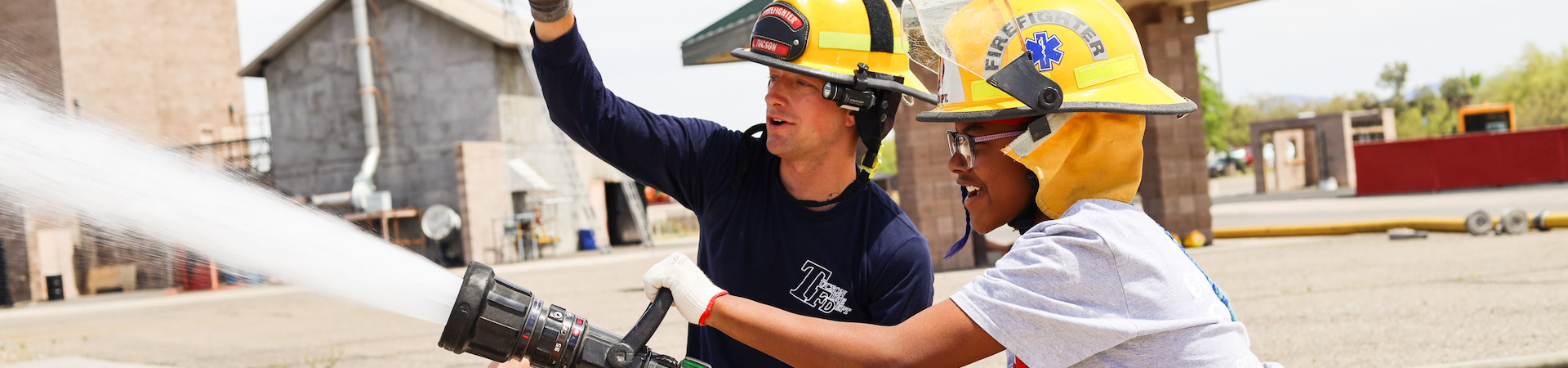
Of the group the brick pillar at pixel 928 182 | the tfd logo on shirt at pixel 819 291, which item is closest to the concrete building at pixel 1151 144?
the brick pillar at pixel 928 182

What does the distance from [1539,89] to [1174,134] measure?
57.9 meters

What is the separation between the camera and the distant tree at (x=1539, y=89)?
59.7 metres

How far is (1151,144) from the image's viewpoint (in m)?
15.7

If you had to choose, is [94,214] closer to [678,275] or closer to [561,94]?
[561,94]

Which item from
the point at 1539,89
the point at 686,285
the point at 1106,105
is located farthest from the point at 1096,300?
the point at 1539,89

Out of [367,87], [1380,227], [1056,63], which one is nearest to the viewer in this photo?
[1056,63]

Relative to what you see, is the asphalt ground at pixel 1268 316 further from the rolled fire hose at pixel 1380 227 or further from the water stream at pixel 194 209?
the water stream at pixel 194 209

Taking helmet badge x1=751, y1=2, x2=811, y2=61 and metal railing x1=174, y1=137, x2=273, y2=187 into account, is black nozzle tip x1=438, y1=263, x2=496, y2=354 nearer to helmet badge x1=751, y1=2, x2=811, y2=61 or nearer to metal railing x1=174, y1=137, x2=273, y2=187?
helmet badge x1=751, y1=2, x2=811, y2=61

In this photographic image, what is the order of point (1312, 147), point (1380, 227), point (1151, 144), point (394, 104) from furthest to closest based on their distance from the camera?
1. point (1312, 147)
2. point (394, 104)
3. point (1380, 227)
4. point (1151, 144)

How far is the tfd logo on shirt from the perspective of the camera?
282 centimetres

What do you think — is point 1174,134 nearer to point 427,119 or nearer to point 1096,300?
point 1096,300

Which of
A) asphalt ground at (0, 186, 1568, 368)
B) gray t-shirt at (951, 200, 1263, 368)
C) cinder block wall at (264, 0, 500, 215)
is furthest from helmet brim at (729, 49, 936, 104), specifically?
cinder block wall at (264, 0, 500, 215)

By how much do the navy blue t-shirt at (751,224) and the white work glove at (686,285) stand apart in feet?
2.23

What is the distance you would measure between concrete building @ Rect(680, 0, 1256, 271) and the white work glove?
11312 mm
